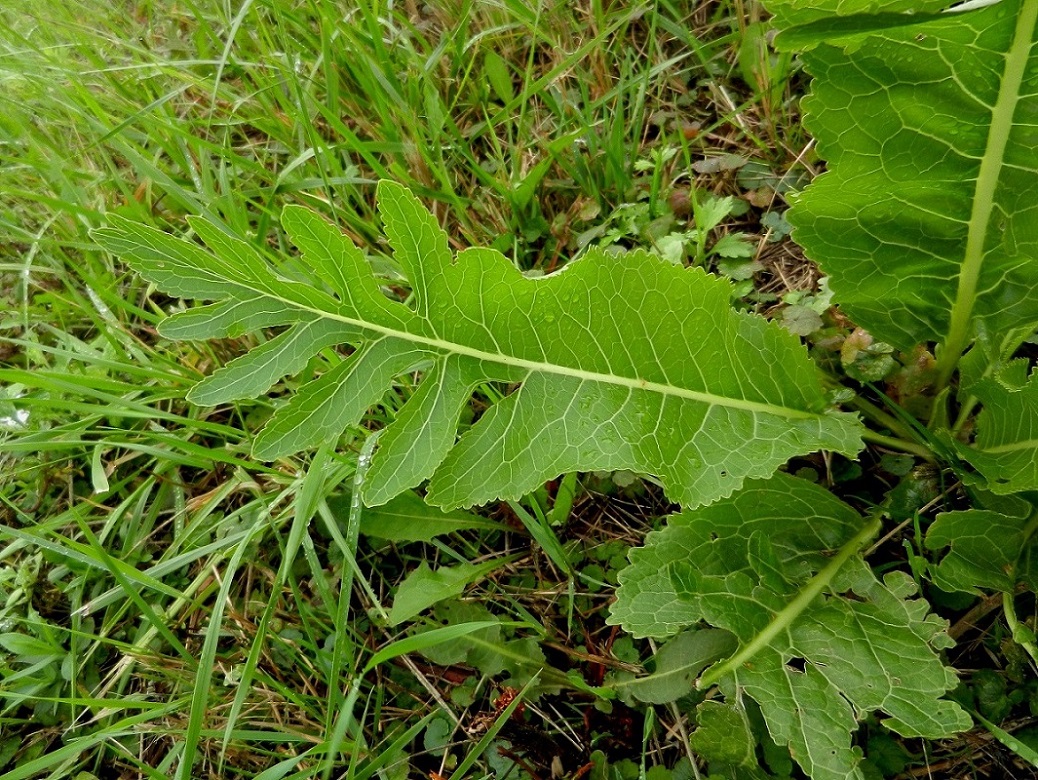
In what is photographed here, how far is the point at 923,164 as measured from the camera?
4.60 feet

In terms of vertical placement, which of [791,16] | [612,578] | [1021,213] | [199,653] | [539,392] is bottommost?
[199,653]

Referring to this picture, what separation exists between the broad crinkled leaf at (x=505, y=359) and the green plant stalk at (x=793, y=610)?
263 millimetres

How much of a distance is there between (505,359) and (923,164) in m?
0.88

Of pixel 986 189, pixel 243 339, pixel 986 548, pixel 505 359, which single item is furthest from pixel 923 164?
pixel 243 339

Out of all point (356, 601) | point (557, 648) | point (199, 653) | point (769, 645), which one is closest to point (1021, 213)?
point (769, 645)

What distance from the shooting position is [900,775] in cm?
151

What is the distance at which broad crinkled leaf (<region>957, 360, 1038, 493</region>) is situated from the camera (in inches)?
51.9

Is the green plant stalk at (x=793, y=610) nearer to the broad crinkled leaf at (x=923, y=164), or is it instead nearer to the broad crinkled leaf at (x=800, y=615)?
the broad crinkled leaf at (x=800, y=615)

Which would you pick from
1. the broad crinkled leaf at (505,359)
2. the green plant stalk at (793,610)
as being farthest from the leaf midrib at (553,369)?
the green plant stalk at (793,610)

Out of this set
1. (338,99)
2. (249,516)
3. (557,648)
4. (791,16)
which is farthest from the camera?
(338,99)

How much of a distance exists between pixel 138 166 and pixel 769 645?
7.15 ft

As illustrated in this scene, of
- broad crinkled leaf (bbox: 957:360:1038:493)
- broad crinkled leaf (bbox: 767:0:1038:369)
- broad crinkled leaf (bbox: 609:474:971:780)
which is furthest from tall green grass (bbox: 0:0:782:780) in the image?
broad crinkled leaf (bbox: 957:360:1038:493)

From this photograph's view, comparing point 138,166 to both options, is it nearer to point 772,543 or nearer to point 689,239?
point 689,239

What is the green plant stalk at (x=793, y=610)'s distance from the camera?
1.42m
